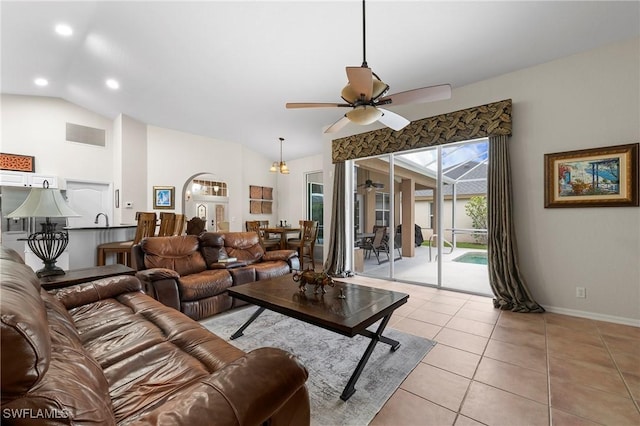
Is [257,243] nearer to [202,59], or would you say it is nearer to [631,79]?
[202,59]

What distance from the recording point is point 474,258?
191 inches

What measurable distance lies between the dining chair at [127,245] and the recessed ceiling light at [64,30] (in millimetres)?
2535

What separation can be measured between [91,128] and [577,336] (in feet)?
28.4

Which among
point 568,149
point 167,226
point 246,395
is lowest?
point 246,395

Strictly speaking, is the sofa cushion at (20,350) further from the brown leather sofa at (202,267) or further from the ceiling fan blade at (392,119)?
the ceiling fan blade at (392,119)

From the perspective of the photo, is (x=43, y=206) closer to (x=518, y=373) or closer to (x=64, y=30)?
(x=64, y=30)

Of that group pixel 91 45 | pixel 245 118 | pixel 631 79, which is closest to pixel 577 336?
pixel 631 79

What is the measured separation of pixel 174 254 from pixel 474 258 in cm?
488

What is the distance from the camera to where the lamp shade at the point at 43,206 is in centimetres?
229

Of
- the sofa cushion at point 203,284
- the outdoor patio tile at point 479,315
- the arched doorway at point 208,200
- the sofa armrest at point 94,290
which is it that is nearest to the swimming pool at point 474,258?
the outdoor patio tile at point 479,315

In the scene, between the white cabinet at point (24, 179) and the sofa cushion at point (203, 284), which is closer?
the sofa cushion at point (203, 284)

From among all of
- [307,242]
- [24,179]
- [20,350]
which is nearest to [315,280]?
[20,350]

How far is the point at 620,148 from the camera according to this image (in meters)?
2.80

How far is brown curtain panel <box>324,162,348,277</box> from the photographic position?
5.05 m
